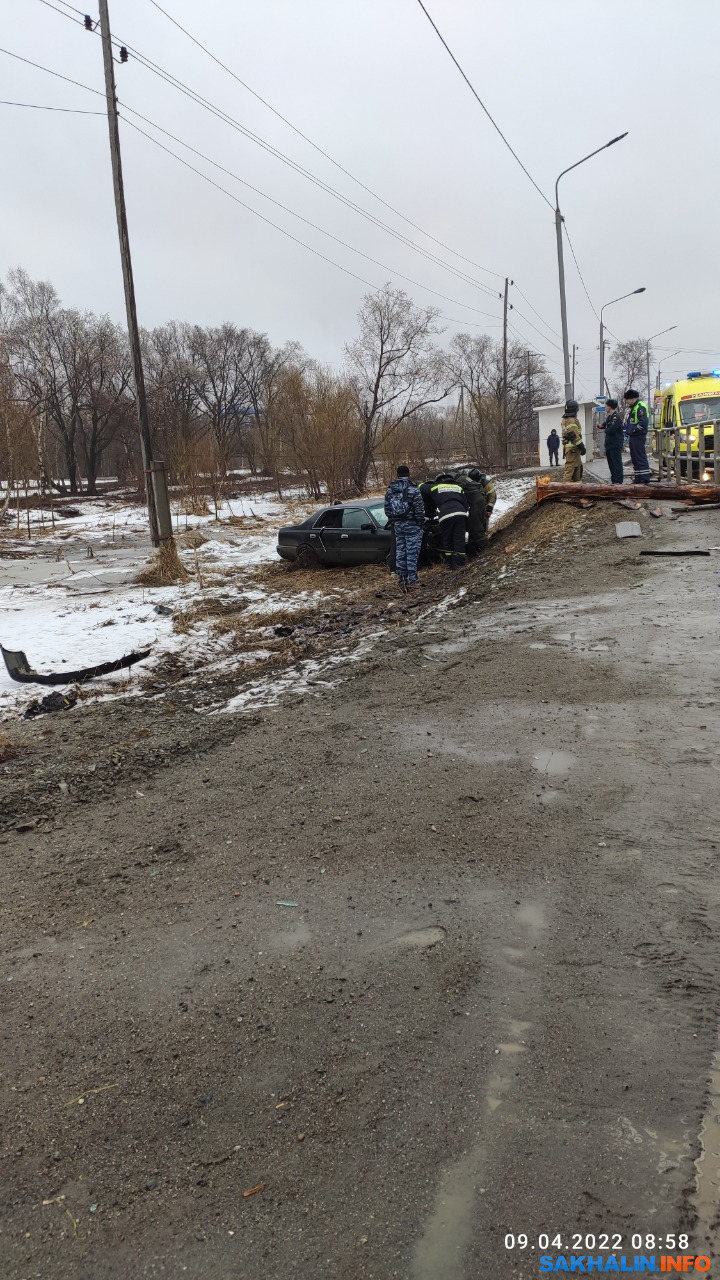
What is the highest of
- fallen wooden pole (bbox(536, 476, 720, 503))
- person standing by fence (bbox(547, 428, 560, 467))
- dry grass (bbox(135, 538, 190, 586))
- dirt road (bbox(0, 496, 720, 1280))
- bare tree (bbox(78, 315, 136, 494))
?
bare tree (bbox(78, 315, 136, 494))

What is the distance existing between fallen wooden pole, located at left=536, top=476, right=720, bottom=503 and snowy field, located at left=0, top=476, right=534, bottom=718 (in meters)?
3.89

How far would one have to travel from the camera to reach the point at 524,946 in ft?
9.36

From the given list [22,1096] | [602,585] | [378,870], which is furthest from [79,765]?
[602,585]

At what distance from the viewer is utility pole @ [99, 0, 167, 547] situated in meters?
16.3

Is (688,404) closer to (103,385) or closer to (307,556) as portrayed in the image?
(307,556)

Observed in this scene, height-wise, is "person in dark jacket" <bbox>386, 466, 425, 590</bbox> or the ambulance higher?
the ambulance

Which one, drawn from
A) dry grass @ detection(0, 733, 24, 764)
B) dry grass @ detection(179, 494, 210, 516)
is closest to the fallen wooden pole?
dry grass @ detection(0, 733, 24, 764)

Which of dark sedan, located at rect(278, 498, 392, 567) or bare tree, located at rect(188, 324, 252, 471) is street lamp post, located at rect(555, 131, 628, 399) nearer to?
dark sedan, located at rect(278, 498, 392, 567)

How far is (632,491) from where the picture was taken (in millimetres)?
11875

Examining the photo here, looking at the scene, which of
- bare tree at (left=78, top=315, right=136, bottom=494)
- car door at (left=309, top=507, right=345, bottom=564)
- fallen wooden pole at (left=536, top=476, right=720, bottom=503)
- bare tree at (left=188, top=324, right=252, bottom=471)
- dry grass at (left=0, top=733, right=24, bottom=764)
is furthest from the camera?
bare tree at (left=188, top=324, right=252, bottom=471)

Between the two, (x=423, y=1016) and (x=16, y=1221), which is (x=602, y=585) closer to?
(x=423, y=1016)

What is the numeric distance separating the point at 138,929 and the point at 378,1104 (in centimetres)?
140

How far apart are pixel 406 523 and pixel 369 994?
9.05m

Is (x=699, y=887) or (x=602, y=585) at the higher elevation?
(x=602, y=585)
